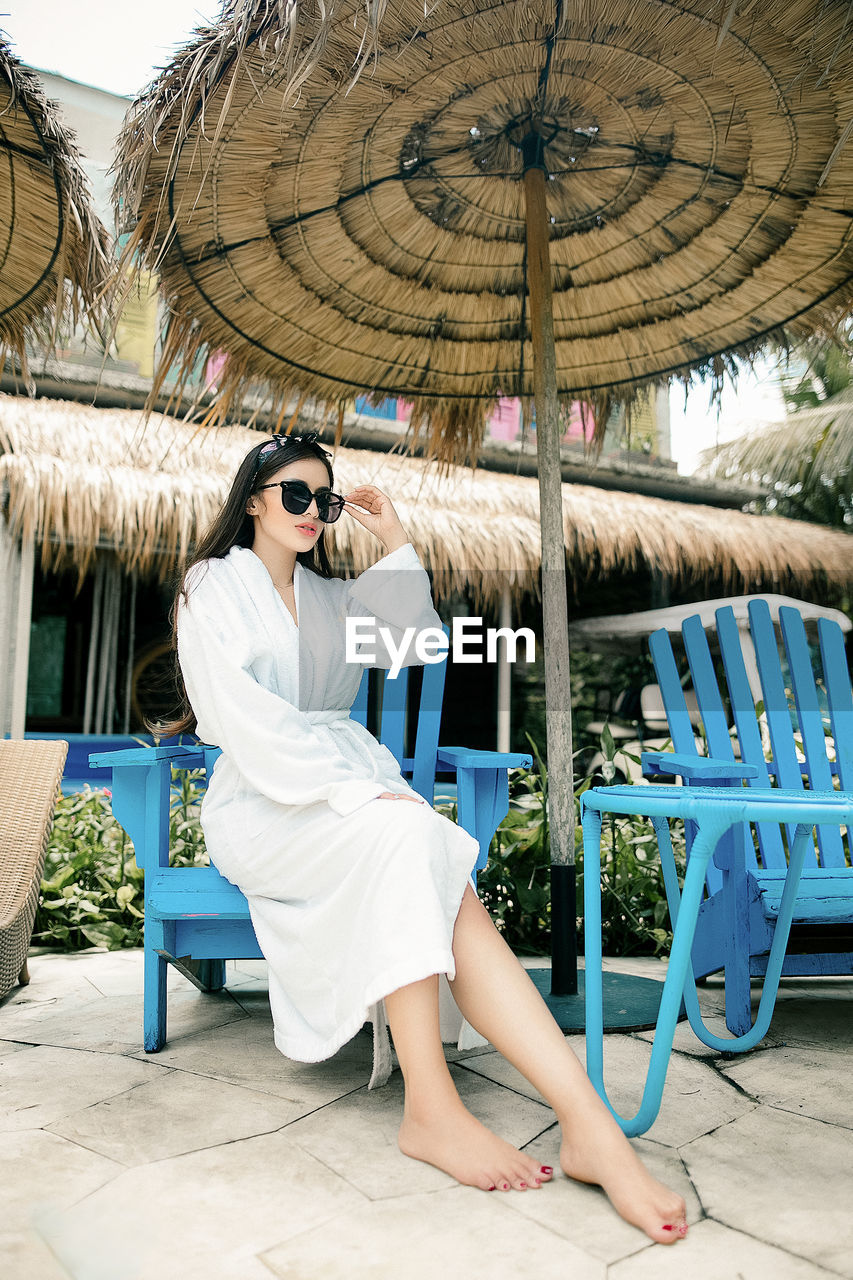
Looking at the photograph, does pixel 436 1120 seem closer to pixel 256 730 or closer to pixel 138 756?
pixel 256 730

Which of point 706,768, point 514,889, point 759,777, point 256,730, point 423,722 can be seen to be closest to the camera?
point 256,730

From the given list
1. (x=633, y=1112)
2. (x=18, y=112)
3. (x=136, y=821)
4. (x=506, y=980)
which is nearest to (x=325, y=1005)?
(x=506, y=980)

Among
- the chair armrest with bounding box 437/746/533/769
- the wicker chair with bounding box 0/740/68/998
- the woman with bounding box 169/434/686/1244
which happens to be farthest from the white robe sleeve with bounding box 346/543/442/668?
the wicker chair with bounding box 0/740/68/998

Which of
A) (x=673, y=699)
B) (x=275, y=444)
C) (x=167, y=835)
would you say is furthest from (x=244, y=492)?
(x=673, y=699)

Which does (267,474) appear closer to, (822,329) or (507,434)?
(822,329)

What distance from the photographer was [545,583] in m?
2.75

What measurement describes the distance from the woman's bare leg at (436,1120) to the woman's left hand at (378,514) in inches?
48.3

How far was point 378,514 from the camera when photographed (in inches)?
101

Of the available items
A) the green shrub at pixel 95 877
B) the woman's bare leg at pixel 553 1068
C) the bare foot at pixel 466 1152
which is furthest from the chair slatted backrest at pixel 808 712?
the green shrub at pixel 95 877

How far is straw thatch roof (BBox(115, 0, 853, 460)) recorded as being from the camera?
2299mm

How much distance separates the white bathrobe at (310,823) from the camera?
66.4 inches

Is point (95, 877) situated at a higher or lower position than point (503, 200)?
lower

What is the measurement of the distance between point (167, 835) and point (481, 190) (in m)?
2.24

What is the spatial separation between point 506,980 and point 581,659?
9.09 metres
